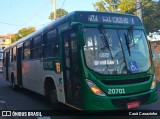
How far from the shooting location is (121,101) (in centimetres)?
736

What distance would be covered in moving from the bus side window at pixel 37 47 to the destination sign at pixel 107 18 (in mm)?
3654

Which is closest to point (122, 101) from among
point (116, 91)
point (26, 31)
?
point (116, 91)

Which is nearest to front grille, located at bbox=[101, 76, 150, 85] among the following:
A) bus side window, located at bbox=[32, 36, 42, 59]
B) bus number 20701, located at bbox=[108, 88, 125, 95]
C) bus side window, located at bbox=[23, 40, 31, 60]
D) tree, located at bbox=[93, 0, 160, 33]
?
bus number 20701, located at bbox=[108, 88, 125, 95]

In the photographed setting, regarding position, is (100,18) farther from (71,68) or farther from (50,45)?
(50,45)

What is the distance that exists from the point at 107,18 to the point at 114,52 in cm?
103

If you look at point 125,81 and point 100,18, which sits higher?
Result: point 100,18

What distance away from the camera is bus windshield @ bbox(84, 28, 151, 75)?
7496mm

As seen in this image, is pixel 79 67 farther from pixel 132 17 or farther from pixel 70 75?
pixel 132 17

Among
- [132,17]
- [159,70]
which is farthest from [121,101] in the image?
[159,70]

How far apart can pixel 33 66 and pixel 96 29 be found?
508 cm

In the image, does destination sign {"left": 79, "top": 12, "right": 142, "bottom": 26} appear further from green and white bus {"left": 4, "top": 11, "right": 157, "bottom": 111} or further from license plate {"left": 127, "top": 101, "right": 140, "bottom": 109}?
license plate {"left": 127, "top": 101, "right": 140, "bottom": 109}

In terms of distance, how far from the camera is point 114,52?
7.69 meters

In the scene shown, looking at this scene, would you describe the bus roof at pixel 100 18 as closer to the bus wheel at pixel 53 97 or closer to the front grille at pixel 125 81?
the front grille at pixel 125 81

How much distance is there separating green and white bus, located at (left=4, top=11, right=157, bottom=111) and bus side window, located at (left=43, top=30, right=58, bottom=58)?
0.47 feet
